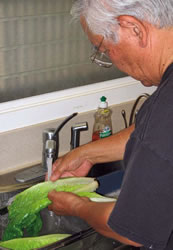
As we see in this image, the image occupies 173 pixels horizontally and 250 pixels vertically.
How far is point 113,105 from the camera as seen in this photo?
2379 millimetres

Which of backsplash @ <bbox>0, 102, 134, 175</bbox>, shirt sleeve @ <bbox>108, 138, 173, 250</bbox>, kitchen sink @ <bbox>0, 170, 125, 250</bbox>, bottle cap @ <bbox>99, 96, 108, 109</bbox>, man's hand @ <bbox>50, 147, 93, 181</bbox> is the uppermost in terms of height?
shirt sleeve @ <bbox>108, 138, 173, 250</bbox>

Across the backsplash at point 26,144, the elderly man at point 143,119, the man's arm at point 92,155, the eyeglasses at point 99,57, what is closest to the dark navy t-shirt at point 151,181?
the elderly man at point 143,119

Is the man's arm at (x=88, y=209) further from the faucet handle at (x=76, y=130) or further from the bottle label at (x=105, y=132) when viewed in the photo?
the bottle label at (x=105, y=132)

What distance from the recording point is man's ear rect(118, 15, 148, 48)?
1.14 m

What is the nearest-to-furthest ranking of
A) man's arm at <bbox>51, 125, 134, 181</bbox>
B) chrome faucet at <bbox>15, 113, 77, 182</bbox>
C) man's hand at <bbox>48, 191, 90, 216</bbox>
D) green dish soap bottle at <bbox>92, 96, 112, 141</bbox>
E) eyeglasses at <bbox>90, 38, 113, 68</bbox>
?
eyeglasses at <bbox>90, 38, 113, 68</bbox> → man's hand at <bbox>48, 191, 90, 216</bbox> → man's arm at <bbox>51, 125, 134, 181</bbox> → chrome faucet at <bbox>15, 113, 77, 182</bbox> → green dish soap bottle at <bbox>92, 96, 112, 141</bbox>

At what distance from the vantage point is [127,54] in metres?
1.23

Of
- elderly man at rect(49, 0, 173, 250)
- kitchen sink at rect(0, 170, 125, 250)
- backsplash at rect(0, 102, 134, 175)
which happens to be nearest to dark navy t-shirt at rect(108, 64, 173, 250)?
elderly man at rect(49, 0, 173, 250)

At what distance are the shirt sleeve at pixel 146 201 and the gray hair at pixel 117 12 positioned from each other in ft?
0.88

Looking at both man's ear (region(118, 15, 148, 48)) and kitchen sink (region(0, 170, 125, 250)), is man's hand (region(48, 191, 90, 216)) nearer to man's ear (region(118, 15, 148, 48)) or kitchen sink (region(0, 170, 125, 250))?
kitchen sink (region(0, 170, 125, 250))

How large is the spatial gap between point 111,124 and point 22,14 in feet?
2.05

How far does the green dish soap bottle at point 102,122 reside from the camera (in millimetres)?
2154

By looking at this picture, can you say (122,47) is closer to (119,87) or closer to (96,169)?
(96,169)

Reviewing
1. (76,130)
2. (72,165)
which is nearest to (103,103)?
(76,130)

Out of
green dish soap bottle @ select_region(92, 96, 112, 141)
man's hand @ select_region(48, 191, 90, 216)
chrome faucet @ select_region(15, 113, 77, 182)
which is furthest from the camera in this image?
green dish soap bottle @ select_region(92, 96, 112, 141)
